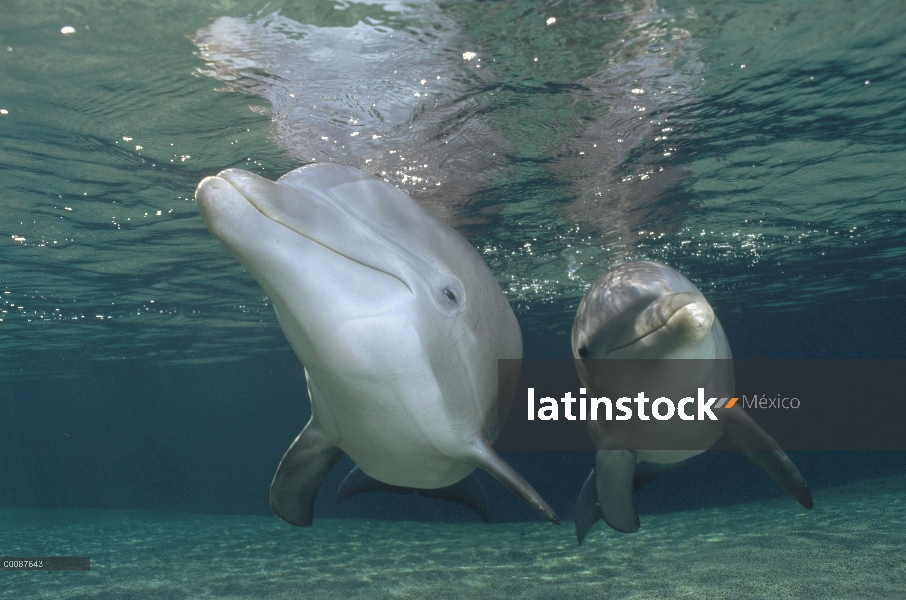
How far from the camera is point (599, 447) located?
5129 millimetres

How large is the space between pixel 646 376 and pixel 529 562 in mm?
6837

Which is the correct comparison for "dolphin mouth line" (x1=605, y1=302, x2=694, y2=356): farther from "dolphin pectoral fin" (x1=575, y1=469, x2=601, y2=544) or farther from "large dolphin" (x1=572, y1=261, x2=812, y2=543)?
"dolphin pectoral fin" (x1=575, y1=469, x2=601, y2=544)

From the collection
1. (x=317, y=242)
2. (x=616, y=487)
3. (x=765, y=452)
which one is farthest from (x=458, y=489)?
(x=317, y=242)

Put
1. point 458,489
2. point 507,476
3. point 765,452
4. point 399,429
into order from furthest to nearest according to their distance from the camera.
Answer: point 458,489
point 765,452
point 507,476
point 399,429

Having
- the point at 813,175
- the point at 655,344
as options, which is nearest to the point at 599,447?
the point at 655,344

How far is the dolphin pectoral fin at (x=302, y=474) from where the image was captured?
4.20m

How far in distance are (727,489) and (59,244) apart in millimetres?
38143

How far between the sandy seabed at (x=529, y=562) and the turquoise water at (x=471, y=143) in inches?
5.8

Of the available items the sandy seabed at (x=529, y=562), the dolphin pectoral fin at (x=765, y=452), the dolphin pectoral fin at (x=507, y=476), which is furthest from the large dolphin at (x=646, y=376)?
the sandy seabed at (x=529, y=562)

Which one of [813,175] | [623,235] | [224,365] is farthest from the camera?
[224,365]

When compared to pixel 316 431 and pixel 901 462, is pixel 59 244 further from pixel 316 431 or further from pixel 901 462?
pixel 901 462

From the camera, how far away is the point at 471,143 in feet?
28.3

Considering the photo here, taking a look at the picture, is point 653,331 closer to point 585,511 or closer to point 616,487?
point 616,487

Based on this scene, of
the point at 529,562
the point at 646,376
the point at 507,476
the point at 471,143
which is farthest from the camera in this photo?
the point at 529,562
